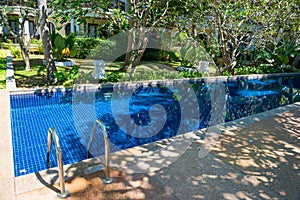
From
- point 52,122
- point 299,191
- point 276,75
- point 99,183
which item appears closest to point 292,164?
point 299,191

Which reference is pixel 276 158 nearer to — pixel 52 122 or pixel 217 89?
pixel 52 122

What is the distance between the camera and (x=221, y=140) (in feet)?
17.5

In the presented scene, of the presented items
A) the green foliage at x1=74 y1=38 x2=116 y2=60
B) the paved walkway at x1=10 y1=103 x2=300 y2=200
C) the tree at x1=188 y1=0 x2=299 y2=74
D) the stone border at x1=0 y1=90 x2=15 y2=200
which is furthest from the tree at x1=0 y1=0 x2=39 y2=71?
the paved walkway at x1=10 y1=103 x2=300 y2=200

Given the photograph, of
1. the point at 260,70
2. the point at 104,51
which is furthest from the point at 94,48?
the point at 260,70

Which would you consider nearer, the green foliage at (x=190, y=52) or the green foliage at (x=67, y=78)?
the green foliage at (x=67, y=78)

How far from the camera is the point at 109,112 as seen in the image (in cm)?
848

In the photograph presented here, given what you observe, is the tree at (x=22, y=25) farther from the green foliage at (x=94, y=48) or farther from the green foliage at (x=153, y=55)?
the green foliage at (x=153, y=55)

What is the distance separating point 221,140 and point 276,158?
1.10 meters

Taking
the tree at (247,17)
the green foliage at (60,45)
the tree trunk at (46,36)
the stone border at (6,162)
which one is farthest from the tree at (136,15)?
the stone border at (6,162)

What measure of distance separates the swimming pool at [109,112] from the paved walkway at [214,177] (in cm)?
159

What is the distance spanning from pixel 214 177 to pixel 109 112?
5.19 m

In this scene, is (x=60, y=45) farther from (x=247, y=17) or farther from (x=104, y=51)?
(x=247, y=17)

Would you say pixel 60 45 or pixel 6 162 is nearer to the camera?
pixel 6 162

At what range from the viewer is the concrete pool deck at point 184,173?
138 inches
